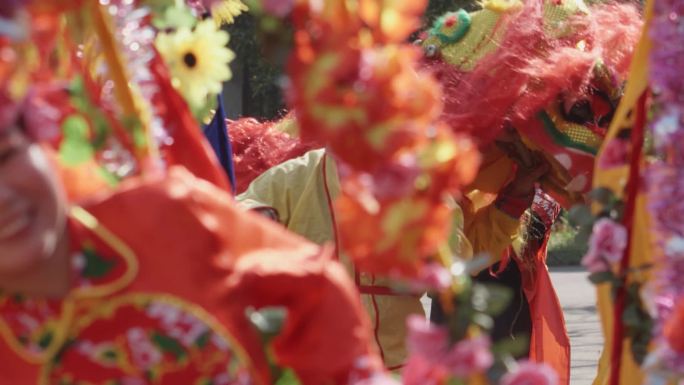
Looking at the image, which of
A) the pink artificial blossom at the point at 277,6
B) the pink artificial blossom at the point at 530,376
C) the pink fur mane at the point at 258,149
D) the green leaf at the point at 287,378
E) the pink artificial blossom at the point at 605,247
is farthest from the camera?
the pink fur mane at the point at 258,149

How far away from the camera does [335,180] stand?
13.2 ft

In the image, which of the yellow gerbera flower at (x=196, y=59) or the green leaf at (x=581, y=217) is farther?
the yellow gerbera flower at (x=196, y=59)

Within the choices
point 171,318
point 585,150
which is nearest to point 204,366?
point 171,318

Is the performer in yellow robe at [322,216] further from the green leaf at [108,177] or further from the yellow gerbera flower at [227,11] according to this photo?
the green leaf at [108,177]

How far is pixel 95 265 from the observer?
220 cm

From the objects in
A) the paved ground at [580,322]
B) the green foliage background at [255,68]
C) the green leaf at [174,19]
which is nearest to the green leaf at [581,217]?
the green leaf at [174,19]

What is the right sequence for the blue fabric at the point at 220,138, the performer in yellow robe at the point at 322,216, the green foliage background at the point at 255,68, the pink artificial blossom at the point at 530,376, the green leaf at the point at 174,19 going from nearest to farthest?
the pink artificial blossom at the point at 530,376 < the green leaf at the point at 174,19 < the blue fabric at the point at 220,138 < the performer in yellow robe at the point at 322,216 < the green foliage background at the point at 255,68

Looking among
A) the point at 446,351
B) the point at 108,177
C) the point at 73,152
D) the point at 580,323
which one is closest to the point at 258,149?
the point at 108,177

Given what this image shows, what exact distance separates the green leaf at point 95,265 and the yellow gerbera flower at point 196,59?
0.73 meters

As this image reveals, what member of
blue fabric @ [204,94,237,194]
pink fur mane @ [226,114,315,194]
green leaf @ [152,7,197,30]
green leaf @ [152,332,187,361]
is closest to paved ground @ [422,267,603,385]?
pink fur mane @ [226,114,315,194]

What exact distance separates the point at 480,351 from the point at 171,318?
18.4 inches

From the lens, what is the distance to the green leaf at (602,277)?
105 inches

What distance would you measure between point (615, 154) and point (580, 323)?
7.18 meters

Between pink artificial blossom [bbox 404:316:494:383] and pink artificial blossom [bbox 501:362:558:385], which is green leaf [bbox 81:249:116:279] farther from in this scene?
pink artificial blossom [bbox 501:362:558:385]
